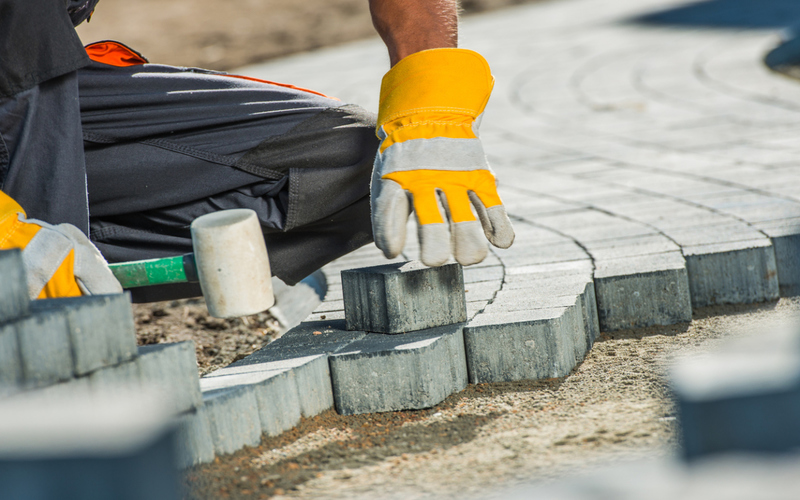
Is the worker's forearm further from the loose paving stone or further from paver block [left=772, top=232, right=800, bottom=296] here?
the loose paving stone

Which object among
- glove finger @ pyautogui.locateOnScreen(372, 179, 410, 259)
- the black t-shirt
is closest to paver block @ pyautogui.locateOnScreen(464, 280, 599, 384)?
glove finger @ pyautogui.locateOnScreen(372, 179, 410, 259)

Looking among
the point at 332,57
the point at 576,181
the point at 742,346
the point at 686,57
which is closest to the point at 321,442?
the point at 742,346

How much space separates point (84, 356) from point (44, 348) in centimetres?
8

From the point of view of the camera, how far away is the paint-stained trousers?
2637 mm

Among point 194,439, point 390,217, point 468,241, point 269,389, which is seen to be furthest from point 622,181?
point 194,439

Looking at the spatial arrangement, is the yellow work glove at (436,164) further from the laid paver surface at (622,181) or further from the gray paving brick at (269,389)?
the gray paving brick at (269,389)

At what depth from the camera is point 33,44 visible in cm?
242

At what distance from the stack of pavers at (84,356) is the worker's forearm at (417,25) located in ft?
3.81

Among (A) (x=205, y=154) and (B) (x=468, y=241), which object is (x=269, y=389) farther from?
(A) (x=205, y=154)

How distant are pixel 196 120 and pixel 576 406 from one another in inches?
59.0

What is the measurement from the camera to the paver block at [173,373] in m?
1.74

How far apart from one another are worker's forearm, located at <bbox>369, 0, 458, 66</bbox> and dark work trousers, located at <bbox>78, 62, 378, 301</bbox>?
0.32 m

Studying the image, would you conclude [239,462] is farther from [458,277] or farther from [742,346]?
[742,346]

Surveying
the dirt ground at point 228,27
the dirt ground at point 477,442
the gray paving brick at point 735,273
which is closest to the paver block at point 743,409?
the dirt ground at point 477,442
